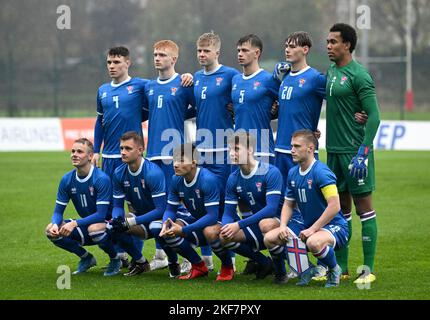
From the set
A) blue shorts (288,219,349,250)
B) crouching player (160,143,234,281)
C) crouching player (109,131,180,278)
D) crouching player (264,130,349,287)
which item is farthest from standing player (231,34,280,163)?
blue shorts (288,219,349,250)

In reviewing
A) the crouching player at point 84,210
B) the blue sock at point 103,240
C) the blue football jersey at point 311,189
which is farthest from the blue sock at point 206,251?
the blue football jersey at point 311,189

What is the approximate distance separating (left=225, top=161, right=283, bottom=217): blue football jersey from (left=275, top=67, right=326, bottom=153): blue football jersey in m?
0.46

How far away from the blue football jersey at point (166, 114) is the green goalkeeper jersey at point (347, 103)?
1.60 meters

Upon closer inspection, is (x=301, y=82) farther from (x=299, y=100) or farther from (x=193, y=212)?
(x=193, y=212)

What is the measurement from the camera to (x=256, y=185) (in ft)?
26.0

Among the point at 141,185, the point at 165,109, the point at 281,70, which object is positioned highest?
the point at 281,70

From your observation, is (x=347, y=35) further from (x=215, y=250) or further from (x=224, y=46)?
(x=224, y=46)

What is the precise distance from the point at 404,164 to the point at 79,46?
25705 mm

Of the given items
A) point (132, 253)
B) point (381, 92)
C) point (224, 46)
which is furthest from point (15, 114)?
point (132, 253)

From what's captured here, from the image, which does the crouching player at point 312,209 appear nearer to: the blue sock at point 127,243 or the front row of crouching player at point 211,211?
the front row of crouching player at point 211,211

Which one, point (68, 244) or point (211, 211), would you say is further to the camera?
point (68, 244)

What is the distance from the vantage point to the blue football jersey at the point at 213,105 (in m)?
8.71

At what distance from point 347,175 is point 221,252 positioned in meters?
1.35

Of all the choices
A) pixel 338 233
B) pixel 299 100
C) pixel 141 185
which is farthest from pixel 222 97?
pixel 338 233
